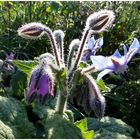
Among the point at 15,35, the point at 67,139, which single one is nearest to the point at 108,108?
the point at 67,139

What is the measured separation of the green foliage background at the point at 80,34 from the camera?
6.88ft

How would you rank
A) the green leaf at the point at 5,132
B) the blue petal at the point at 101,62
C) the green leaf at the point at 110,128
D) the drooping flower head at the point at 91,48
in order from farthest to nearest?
the drooping flower head at the point at 91,48, the green leaf at the point at 110,128, the blue petal at the point at 101,62, the green leaf at the point at 5,132

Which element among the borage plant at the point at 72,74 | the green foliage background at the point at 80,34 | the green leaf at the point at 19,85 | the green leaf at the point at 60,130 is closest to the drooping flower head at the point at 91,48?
the green foliage background at the point at 80,34

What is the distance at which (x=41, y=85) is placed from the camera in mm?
1171

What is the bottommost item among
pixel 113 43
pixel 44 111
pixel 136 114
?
pixel 136 114

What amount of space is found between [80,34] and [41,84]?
2.08 m

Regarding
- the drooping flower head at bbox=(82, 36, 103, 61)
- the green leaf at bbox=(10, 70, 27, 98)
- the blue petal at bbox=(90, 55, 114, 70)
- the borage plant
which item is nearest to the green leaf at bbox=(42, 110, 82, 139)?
the borage plant

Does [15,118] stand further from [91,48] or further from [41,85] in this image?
[91,48]

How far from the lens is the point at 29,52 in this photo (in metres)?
3.01

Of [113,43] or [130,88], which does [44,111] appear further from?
[113,43]

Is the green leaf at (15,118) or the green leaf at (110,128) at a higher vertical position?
the green leaf at (15,118)

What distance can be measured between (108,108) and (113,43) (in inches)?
37.8

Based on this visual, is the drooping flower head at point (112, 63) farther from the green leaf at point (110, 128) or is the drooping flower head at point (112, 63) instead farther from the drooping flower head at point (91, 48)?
the drooping flower head at point (91, 48)

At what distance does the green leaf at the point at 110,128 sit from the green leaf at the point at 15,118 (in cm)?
26
